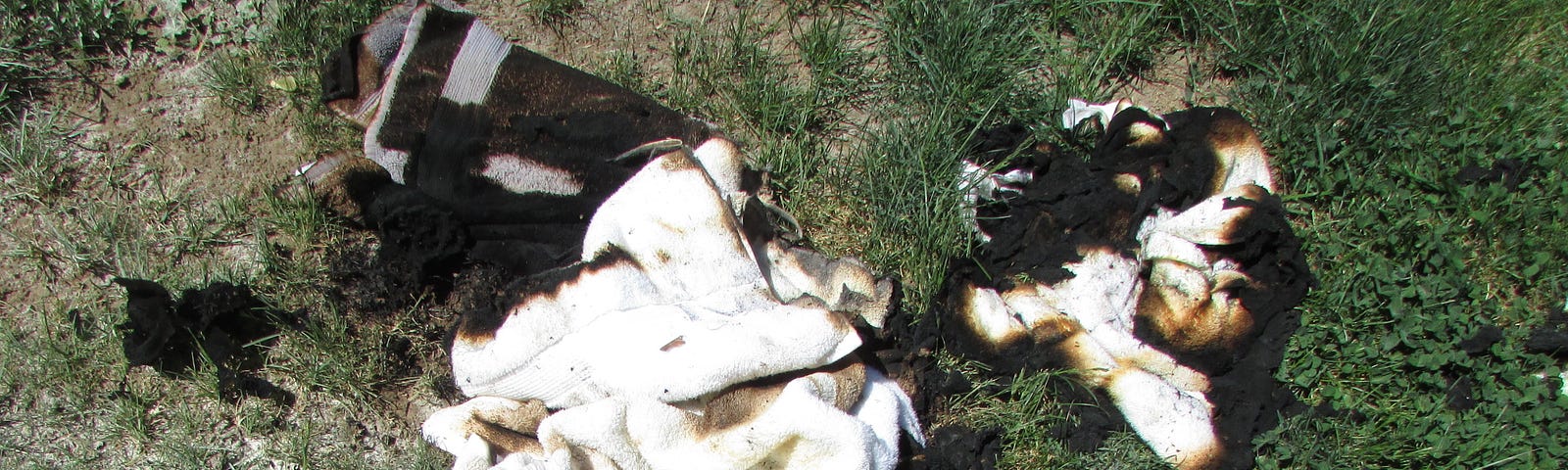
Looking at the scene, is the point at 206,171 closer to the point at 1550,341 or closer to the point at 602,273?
the point at 602,273

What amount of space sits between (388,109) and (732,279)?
0.95 m

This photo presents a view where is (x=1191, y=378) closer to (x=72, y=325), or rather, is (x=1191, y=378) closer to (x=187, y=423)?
(x=187, y=423)

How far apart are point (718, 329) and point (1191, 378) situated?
1118 millimetres

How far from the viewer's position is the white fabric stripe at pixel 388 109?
2.35 metres

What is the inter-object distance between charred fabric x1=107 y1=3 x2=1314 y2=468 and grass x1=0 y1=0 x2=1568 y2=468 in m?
0.11

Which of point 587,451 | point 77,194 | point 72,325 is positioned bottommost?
point 587,451

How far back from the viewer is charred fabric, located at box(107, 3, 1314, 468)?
204 centimetres

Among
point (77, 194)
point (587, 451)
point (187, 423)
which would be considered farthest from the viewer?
point (77, 194)

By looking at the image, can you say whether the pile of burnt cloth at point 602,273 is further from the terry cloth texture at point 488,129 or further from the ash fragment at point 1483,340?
the ash fragment at point 1483,340

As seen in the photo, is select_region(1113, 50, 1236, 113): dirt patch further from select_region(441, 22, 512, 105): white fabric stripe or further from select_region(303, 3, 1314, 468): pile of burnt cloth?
select_region(441, 22, 512, 105): white fabric stripe

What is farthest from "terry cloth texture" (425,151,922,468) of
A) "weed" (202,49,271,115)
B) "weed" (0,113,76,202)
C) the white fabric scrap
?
"weed" (0,113,76,202)

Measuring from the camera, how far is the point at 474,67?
94.2 inches

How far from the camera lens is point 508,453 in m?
2.07

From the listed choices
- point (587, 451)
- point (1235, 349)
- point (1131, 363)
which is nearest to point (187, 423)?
point (587, 451)
